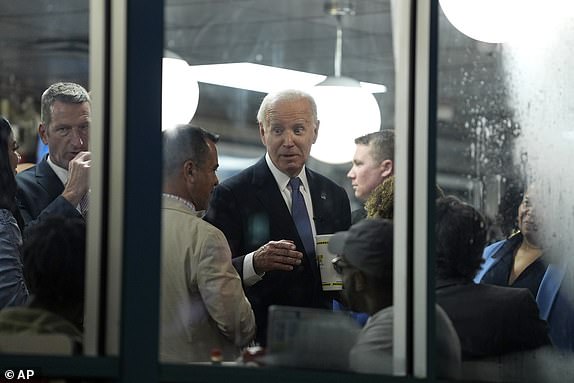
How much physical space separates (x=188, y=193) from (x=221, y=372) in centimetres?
87

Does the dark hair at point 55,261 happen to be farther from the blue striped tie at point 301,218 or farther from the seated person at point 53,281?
the blue striped tie at point 301,218

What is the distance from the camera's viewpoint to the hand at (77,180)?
142 inches

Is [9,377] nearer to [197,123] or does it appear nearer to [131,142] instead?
[131,142]

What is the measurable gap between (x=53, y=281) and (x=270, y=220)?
91 cm

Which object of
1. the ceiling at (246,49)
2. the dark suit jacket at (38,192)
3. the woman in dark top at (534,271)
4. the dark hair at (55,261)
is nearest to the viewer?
the dark hair at (55,261)

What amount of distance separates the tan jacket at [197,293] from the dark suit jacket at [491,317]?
583 mm

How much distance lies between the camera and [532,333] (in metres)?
3.87

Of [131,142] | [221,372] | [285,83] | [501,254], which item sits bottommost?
[221,372]

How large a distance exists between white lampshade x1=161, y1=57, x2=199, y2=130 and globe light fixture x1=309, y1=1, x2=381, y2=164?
Result: 401 millimetres

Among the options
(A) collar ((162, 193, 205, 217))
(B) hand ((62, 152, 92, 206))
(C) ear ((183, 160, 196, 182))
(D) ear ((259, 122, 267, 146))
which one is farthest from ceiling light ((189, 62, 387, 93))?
(B) hand ((62, 152, 92, 206))

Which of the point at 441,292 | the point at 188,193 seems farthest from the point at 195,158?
the point at 441,292

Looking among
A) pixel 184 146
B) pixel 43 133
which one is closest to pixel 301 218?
pixel 184 146

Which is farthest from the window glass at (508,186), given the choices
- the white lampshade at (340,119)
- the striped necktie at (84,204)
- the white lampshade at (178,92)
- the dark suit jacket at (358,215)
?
the striped necktie at (84,204)

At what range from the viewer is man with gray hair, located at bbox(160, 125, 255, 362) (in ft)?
11.7
